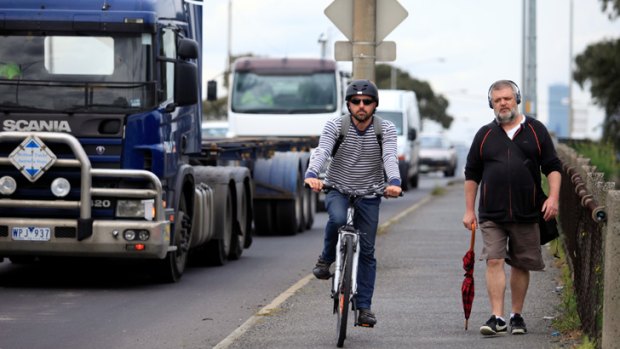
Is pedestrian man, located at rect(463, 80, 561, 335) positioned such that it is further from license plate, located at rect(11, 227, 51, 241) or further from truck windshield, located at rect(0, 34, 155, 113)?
license plate, located at rect(11, 227, 51, 241)

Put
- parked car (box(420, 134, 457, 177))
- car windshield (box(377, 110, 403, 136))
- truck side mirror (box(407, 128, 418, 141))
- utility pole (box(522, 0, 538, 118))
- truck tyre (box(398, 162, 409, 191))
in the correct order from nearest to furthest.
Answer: utility pole (box(522, 0, 538, 118)) → truck tyre (box(398, 162, 409, 191)) → truck side mirror (box(407, 128, 418, 141)) → car windshield (box(377, 110, 403, 136)) → parked car (box(420, 134, 457, 177))

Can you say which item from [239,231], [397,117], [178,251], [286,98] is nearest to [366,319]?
[178,251]

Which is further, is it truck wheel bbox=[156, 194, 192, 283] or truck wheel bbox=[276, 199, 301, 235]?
truck wheel bbox=[276, 199, 301, 235]

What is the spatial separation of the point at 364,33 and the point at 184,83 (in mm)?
2533

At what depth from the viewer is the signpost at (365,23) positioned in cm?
1683

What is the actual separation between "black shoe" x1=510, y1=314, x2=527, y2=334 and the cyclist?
1.00 m

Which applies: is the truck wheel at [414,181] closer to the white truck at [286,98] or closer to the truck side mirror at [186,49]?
the white truck at [286,98]

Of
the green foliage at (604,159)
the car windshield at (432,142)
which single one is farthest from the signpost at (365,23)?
the car windshield at (432,142)

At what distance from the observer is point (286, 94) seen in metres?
30.2

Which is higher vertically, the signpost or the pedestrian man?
the signpost

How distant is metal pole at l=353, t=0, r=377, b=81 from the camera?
662 inches

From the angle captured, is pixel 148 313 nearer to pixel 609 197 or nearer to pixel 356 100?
pixel 356 100

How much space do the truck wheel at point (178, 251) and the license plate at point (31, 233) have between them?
1525 mm

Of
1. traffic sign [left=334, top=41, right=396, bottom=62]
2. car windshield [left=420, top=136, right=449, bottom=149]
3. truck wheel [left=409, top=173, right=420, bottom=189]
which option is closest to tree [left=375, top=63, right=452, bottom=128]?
car windshield [left=420, top=136, right=449, bottom=149]
